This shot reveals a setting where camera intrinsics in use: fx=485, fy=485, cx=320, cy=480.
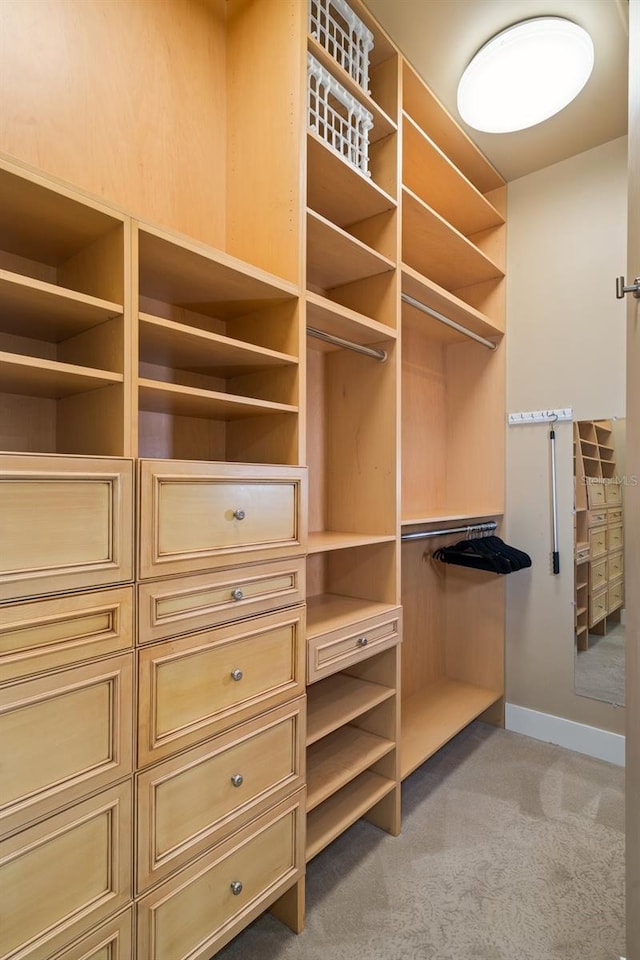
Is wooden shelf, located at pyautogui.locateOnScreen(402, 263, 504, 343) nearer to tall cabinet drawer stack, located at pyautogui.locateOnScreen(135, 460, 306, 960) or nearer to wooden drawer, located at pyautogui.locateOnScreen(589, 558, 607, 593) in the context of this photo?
tall cabinet drawer stack, located at pyautogui.locateOnScreen(135, 460, 306, 960)

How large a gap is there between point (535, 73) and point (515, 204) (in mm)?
811

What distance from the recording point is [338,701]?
5.98 feet

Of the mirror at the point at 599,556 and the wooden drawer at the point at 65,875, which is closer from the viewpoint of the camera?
the wooden drawer at the point at 65,875

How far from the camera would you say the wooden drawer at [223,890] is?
1.15 meters

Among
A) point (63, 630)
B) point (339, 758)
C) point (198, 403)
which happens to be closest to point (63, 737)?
point (63, 630)

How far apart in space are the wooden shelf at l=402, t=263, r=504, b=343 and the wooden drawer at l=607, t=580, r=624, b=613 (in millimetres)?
1465

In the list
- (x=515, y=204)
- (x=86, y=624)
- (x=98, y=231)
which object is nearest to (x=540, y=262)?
(x=515, y=204)

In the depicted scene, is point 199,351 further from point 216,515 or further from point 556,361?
point 556,361

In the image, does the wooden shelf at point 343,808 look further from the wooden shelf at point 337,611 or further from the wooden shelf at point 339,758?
the wooden shelf at point 337,611

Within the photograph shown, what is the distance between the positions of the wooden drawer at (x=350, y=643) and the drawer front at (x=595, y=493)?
128 centimetres

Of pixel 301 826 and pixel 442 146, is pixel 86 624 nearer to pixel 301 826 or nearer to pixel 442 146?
pixel 301 826

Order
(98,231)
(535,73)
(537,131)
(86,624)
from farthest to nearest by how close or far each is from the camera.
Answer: (537,131)
(535,73)
(98,231)
(86,624)

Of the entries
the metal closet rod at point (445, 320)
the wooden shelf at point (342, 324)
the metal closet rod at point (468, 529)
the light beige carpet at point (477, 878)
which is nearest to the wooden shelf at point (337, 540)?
the metal closet rod at point (468, 529)

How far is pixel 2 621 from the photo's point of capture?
893 mm
